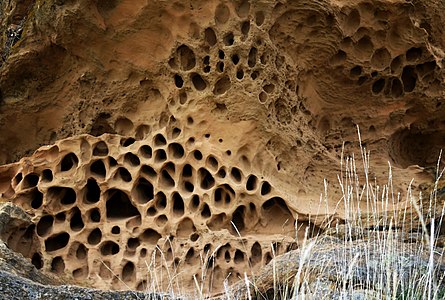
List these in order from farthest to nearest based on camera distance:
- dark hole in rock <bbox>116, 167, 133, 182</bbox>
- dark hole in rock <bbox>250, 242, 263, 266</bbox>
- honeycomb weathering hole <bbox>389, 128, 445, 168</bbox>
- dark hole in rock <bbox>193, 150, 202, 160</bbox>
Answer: honeycomb weathering hole <bbox>389, 128, 445, 168</bbox> → dark hole in rock <bbox>116, 167, 133, 182</bbox> → dark hole in rock <bbox>193, 150, 202, 160</bbox> → dark hole in rock <bbox>250, 242, 263, 266</bbox>

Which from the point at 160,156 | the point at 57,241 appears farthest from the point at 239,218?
the point at 57,241

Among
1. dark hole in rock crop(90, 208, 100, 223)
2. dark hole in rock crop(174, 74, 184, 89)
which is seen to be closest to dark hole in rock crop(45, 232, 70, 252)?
dark hole in rock crop(90, 208, 100, 223)

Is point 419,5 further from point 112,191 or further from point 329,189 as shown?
point 112,191

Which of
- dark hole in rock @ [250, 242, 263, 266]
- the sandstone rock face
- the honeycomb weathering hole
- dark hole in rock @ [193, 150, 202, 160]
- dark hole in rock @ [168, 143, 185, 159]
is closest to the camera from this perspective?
dark hole in rock @ [250, 242, 263, 266]

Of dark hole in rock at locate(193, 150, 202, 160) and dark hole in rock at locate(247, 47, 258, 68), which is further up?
dark hole in rock at locate(247, 47, 258, 68)

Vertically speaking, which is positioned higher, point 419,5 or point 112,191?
point 419,5

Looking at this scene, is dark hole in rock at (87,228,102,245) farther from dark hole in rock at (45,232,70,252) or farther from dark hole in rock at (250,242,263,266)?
dark hole in rock at (250,242,263,266)

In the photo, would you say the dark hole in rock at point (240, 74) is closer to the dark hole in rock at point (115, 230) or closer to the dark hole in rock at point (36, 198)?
the dark hole in rock at point (115, 230)

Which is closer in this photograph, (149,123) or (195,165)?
(195,165)

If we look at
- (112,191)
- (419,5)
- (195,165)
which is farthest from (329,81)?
(112,191)

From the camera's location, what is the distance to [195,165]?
659 cm

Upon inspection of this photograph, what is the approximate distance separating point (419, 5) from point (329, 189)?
1.75 meters

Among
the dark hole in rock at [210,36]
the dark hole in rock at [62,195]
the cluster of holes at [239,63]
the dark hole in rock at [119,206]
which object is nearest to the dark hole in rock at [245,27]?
the cluster of holes at [239,63]

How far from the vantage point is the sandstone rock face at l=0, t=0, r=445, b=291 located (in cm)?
651
